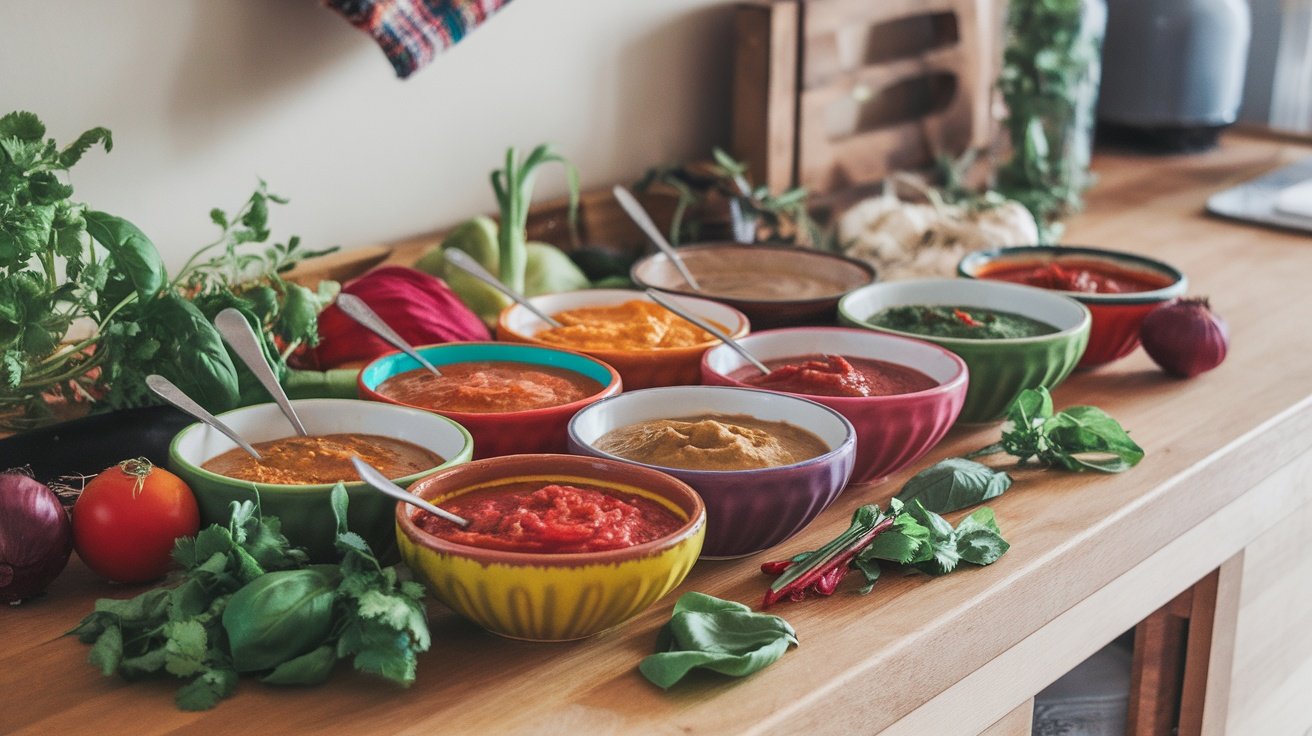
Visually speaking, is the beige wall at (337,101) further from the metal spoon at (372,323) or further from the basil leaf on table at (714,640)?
the basil leaf on table at (714,640)

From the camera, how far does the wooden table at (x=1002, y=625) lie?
810 mm

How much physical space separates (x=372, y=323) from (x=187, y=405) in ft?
0.72

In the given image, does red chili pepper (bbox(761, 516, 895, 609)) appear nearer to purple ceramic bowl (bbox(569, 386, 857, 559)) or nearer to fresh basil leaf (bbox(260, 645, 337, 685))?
purple ceramic bowl (bbox(569, 386, 857, 559))

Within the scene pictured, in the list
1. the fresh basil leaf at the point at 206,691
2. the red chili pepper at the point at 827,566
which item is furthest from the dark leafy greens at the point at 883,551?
the fresh basil leaf at the point at 206,691

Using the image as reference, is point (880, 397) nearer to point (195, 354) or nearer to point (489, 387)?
point (489, 387)

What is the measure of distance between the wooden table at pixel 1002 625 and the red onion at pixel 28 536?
0.07ft

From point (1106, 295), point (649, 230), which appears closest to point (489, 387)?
point (649, 230)

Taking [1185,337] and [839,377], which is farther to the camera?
[1185,337]

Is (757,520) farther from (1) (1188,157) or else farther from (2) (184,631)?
(1) (1188,157)

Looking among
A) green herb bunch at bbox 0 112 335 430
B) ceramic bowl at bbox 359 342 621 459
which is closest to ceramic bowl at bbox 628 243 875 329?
ceramic bowl at bbox 359 342 621 459

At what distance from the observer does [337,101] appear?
152 centimetres

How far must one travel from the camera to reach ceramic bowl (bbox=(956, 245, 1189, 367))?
4.63ft

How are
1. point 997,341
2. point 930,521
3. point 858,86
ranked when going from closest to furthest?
point 930,521 → point 997,341 → point 858,86

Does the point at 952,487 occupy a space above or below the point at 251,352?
below
